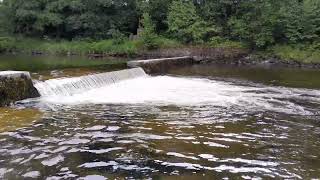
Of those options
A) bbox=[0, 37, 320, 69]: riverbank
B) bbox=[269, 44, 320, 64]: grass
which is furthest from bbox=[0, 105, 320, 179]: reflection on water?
bbox=[0, 37, 320, 69]: riverbank

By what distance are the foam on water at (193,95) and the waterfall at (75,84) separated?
0.17ft

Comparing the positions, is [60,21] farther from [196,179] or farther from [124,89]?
[196,179]

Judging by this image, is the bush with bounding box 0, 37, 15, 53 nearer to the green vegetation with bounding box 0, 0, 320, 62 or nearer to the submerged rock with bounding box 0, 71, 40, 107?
the green vegetation with bounding box 0, 0, 320, 62

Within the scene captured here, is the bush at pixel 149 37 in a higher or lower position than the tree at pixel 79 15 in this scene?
lower

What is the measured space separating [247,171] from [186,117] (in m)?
4.11

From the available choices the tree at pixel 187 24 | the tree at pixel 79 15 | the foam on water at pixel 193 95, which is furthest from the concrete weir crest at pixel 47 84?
the tree at pixel 79 15

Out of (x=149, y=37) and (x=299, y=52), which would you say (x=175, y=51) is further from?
(x=299, y=52)

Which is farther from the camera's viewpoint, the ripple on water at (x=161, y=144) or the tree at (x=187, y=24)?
the tree at (x=187, y=24)

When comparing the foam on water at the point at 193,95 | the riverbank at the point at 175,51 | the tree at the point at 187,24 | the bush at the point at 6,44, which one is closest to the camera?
the foam on water at the point at 193,95

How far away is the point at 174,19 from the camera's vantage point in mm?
33531

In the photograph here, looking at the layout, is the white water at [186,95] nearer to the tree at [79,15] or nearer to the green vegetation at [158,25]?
the green vegetation at [158,25]

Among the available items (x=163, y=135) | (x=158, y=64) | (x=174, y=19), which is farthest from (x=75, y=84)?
(x=174, y=19)

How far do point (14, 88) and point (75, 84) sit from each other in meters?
2.74

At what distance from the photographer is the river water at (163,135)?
660 centimetres
